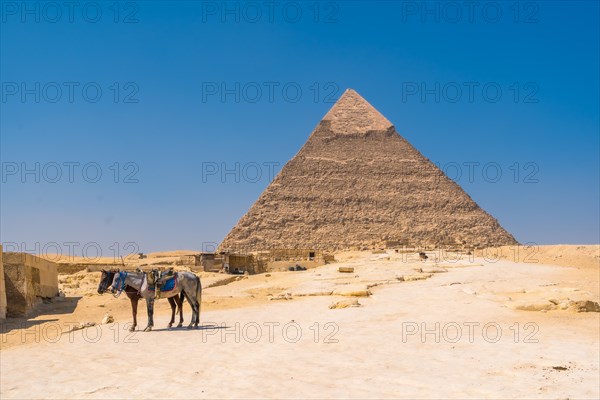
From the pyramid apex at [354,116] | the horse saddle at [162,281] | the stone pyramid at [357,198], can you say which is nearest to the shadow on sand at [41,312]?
the horse saddle at [162,281]

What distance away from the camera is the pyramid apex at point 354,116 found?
14775cm

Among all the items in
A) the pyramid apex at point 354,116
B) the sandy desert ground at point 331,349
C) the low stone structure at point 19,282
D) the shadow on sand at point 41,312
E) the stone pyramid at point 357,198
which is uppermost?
the pyramid apex at point 354,116

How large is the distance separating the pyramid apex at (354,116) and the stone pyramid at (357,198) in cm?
22

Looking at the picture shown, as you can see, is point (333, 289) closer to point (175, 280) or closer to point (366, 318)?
point (366, 318)

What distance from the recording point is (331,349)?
7.81 meters

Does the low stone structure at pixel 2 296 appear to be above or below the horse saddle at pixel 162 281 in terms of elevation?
below

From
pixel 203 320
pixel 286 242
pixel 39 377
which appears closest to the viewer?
pixel 39 377

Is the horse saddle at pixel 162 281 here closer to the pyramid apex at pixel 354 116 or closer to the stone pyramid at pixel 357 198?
the stone pyramid at pixel 357 198

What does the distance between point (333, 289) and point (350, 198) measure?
125896mm

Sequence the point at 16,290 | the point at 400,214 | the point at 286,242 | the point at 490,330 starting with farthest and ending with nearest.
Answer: the point at 400,214 → the point at 286,242 → the point at 16,290 → the point at 490,330

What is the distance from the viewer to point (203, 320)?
11.2 m

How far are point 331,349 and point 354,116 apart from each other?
14373 centimetres

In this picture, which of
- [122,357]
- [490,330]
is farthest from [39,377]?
[490,330]

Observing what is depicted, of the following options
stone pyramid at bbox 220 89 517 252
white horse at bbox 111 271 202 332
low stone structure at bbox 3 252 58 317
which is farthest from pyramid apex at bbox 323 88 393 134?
white horse at bbox 111 271 202 332
